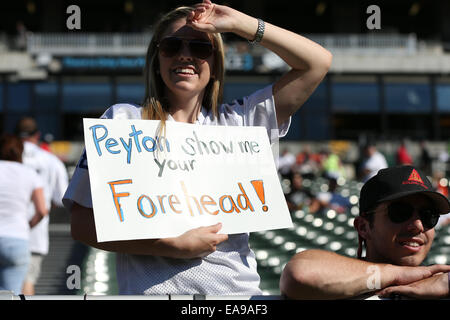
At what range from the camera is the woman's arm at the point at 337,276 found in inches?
61.5

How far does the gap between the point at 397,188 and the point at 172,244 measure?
2.12ft

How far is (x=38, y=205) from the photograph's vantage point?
433 cm

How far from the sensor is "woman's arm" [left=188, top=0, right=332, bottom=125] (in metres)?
1.88

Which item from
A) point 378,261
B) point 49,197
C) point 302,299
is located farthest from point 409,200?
point 49,197

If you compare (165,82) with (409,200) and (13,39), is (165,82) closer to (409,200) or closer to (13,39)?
(409,200)

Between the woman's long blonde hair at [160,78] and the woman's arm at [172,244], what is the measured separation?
38cm

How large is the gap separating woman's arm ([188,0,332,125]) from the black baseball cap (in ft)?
1.19

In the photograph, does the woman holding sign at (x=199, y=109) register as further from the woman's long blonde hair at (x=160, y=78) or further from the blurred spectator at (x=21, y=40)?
the blurred spectator at (x=21, y=40)

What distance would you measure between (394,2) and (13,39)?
1567cm

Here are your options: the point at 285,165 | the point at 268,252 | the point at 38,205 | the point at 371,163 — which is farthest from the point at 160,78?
the point at 285,165

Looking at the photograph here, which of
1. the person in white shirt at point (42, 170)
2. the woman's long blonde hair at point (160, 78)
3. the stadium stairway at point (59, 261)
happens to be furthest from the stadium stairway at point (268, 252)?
the woman's long blonde hair at point (160, 78)

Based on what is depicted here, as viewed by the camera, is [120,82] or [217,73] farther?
[120,82]

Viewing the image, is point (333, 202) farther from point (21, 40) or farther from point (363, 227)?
point (21, 40)

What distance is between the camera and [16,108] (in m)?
23.5
